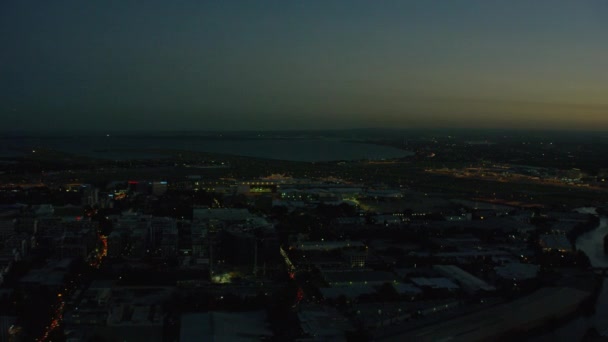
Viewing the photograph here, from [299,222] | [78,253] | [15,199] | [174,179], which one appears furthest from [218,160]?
[78,253]

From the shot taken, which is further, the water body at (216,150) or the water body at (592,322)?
the water body at (216,150)

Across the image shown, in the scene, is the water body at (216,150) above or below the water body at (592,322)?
below

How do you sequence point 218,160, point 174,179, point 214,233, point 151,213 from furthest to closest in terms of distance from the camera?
point 218,160
point 174,179
point 151,213
point 214,233

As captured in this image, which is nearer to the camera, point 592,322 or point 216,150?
point 592,322

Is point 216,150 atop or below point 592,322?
below

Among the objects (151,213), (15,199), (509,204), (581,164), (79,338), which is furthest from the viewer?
(581,164)

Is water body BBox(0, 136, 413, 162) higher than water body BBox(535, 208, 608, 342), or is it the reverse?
water body BBox(535, 208, 608, 342)

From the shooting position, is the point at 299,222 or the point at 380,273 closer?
the point at 380,273

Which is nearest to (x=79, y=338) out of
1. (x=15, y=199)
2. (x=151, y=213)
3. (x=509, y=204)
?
(x=151, y=213)

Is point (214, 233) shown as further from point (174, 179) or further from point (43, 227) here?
point (174, 179)

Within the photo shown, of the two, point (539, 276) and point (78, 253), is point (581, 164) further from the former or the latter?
point (78, 253)

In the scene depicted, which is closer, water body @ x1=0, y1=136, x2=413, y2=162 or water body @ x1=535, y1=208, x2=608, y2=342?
water body @ x1=535, y1=208, x2=608, y2=342
